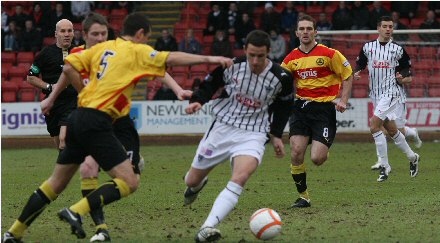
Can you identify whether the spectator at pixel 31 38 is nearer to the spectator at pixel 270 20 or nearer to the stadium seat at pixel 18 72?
the stadium seat at pixel 18 72

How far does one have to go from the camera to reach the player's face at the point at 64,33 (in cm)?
1193

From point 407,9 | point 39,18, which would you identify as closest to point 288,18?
point 407,9

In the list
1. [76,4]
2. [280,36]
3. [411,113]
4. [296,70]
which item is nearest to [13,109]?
[76,4]

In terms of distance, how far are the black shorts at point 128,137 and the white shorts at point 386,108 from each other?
7563 mm

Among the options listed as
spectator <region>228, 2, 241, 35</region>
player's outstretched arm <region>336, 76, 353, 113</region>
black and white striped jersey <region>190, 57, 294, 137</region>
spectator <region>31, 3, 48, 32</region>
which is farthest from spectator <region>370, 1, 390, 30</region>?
black and white striped jersey <region>190, 57, 294, 137</region>

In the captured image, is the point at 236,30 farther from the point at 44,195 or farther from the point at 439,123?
the point at 44,195

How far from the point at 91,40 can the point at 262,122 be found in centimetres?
190

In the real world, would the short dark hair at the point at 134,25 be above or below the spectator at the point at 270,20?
above

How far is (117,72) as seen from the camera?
8414mm

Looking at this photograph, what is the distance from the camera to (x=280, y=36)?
25953 millimetres

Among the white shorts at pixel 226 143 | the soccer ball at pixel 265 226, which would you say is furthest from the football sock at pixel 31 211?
the soccer ball at pixel 265 226

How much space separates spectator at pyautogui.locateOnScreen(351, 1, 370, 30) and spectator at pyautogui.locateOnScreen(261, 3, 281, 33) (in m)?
2.13

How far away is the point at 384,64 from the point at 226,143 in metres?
7.44

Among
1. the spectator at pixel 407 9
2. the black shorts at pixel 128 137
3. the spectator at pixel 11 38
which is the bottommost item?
the spectator at pixel 11 38
